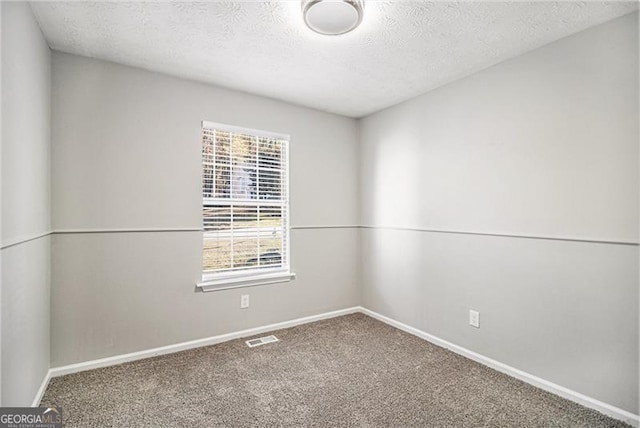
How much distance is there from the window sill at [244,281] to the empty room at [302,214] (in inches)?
0.9

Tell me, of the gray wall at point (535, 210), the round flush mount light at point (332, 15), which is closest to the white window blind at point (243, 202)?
the gray wall at point (535, 210)

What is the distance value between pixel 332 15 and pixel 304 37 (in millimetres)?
366

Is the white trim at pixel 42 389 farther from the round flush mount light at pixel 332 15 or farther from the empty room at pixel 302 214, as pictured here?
the round flush mount light at pixel 332 15

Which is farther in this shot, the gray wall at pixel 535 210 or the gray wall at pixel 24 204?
the gray wall at pixel 535 210

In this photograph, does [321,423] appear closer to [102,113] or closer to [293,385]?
[293,385]

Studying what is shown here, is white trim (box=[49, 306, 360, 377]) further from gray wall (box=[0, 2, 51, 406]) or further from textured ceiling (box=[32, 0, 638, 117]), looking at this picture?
textured ceiling (box=[32, 0, 638, 117])

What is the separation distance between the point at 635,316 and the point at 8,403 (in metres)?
3.27

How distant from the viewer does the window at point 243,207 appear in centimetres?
296

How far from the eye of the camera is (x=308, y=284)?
349cm

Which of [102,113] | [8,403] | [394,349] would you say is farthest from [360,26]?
[8,403]

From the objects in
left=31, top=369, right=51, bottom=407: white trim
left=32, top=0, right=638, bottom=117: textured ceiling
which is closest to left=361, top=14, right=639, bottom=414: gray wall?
left=32, top=0, right=638, bottom=117: textured ceiling

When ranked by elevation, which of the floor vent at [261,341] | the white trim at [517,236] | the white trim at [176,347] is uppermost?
the white trim at [517,236]

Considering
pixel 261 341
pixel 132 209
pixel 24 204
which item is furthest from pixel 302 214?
pixel 24 204

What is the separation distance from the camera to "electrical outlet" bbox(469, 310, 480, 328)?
8.54 ft
